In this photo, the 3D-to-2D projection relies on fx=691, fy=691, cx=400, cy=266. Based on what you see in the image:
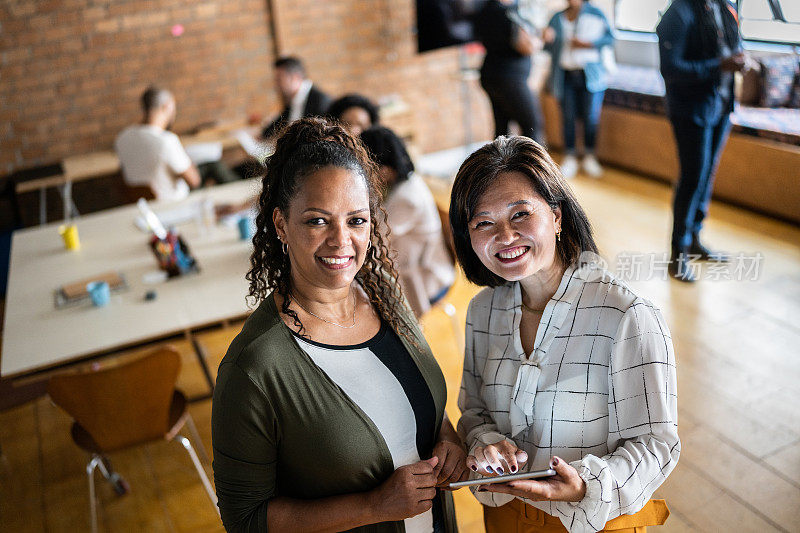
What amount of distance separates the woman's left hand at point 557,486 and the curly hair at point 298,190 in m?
0.42

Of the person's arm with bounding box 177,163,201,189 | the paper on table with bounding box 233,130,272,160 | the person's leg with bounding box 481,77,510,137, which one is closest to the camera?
the person's arm with bounding box 177,163,201,189

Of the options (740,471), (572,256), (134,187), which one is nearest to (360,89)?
(134,187)

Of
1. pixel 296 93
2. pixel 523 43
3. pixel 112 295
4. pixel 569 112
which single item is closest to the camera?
pixel 112 295

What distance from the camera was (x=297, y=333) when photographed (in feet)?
4.68

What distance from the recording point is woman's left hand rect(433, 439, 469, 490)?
1.54 m

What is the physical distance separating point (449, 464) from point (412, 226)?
183cm

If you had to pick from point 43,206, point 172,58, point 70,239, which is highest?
point 172,58

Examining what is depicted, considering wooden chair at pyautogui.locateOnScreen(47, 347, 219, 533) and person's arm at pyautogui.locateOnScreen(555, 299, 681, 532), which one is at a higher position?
person's arm at pyautogui.locateOnScreen(555, 299, 681, 532)

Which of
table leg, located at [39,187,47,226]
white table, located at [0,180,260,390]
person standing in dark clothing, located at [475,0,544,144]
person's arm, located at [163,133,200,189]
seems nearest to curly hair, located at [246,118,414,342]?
white table, located at [0,180,260,390]

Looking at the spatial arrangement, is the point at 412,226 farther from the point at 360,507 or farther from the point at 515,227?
the point at 360,507

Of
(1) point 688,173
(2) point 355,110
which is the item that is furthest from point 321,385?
(1) point 688,173

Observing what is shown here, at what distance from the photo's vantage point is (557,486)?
1374 mm

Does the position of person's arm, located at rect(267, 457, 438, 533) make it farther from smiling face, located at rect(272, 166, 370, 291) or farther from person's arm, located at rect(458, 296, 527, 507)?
smiling face, located at rect(272, 166, 370, 291)

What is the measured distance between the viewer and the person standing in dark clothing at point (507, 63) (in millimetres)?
5340
